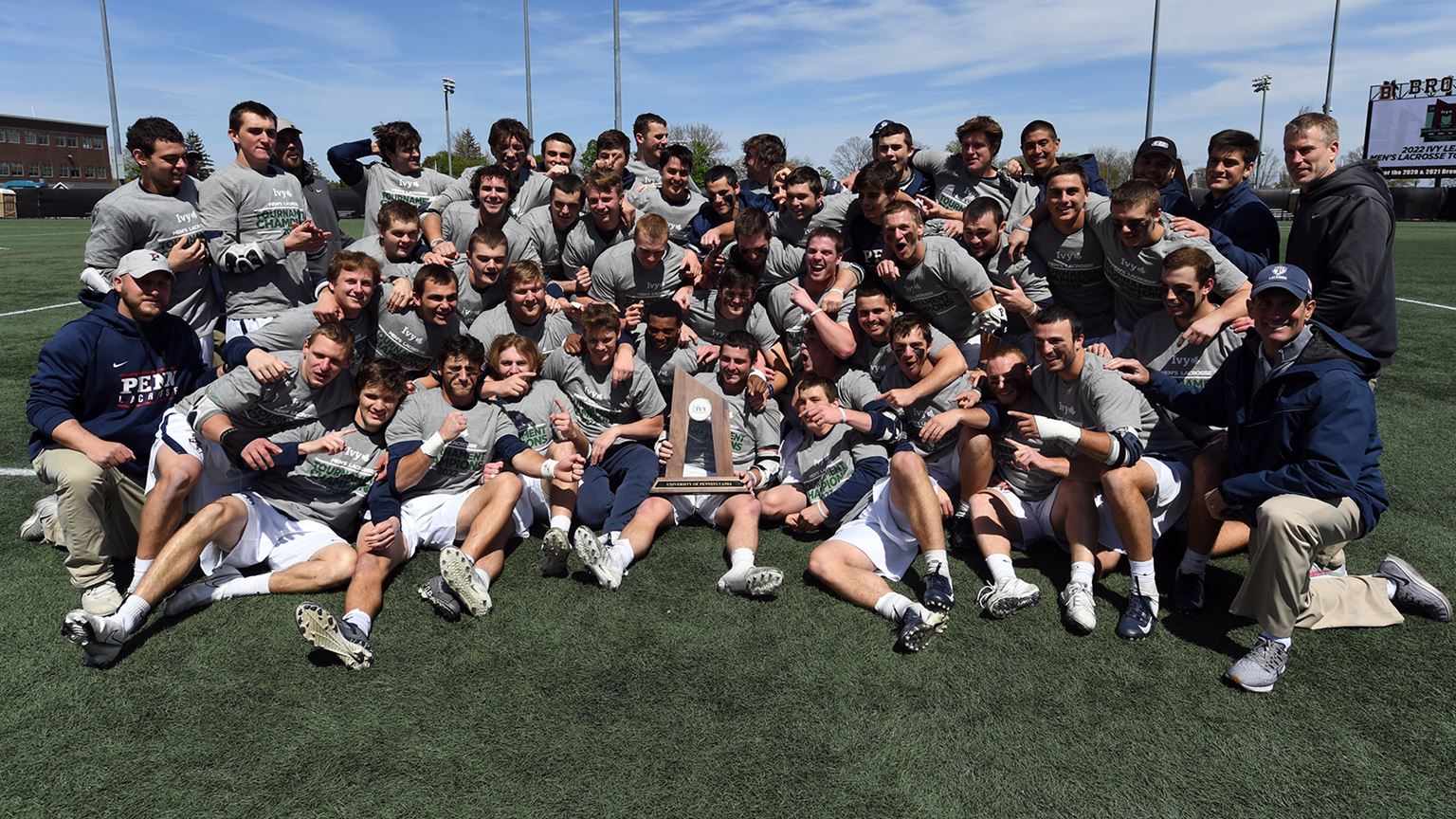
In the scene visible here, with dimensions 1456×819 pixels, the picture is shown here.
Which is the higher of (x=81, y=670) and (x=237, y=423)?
(x=237, y=423)

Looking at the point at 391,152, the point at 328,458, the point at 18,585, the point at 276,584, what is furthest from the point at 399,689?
the point at 391,152

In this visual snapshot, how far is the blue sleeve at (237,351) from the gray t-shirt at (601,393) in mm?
1688

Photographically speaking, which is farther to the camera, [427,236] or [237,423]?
[427,236]

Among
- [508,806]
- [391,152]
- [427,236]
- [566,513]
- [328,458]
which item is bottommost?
[508,806]

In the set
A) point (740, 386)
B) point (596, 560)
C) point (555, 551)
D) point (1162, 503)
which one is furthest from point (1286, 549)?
point (555, 551)

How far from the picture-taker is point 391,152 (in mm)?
7395

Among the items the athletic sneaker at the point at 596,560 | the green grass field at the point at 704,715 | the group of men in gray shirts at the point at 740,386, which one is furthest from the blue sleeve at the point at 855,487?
the athletic sneaker at the point at 596,560

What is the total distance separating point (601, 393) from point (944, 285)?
2282mm

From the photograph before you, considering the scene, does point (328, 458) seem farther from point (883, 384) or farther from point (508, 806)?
point (883, 384)

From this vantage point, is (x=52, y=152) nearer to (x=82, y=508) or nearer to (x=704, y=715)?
(x=82, y=508)

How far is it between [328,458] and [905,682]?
3.20 metres

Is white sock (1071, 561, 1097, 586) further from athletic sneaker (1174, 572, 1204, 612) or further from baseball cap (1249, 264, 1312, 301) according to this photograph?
baseball cap (1249, 264, 1312, 301)

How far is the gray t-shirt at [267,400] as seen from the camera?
4691 mm

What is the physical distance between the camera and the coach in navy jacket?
4.34 m
